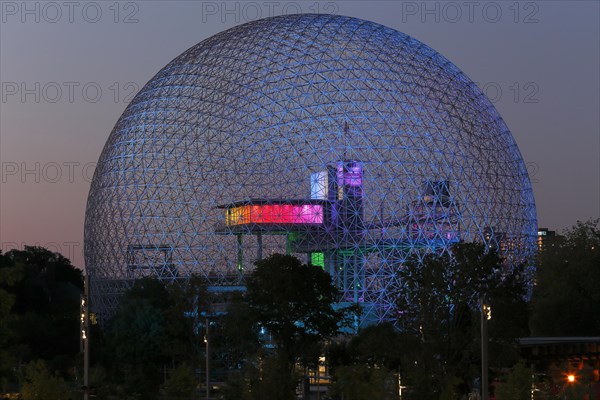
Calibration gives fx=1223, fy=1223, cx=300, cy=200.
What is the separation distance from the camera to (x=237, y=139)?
74.0 m

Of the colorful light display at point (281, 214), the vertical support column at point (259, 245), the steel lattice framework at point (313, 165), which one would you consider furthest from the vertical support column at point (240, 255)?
the colorful light display at point (281, 214)

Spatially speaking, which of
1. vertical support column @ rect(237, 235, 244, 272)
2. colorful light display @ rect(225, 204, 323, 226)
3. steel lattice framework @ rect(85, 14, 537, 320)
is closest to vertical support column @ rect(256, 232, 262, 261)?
steel lattice framework @ rect(85, 14, 537, 320)

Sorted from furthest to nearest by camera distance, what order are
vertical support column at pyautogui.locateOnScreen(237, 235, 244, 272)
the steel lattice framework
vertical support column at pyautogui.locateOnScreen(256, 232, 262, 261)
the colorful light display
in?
vertical support column at pyautogui.locateOnScreen(256, 232, 262, 261), vertical support column at pyautogui.locateOnScreen(237, 235, 244, 272), the colorful light display, the steel lattice framework

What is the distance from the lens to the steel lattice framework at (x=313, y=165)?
235 feet

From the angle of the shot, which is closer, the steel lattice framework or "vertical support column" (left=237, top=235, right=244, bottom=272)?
the steel lattice framework

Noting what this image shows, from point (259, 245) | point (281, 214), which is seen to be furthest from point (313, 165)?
point (259, 245)

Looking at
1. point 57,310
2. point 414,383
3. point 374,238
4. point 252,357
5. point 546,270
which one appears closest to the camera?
point 414,383

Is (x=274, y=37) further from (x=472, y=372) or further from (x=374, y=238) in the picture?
(x=472, y=372)

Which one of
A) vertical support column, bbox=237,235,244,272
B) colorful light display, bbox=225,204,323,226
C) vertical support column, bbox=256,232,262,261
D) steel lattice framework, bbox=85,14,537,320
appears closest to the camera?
steel lattice framework, bbox=85,14,537,320

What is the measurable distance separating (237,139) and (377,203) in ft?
31.5

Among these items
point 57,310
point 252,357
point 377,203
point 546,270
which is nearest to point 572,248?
point 546,270

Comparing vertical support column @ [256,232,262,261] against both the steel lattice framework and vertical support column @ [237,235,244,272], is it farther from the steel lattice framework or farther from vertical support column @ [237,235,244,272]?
vertical support column @ [237,235,244,272]

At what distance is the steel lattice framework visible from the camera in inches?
2817

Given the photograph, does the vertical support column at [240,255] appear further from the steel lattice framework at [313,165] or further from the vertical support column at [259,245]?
the vertical support column at [259,245]
